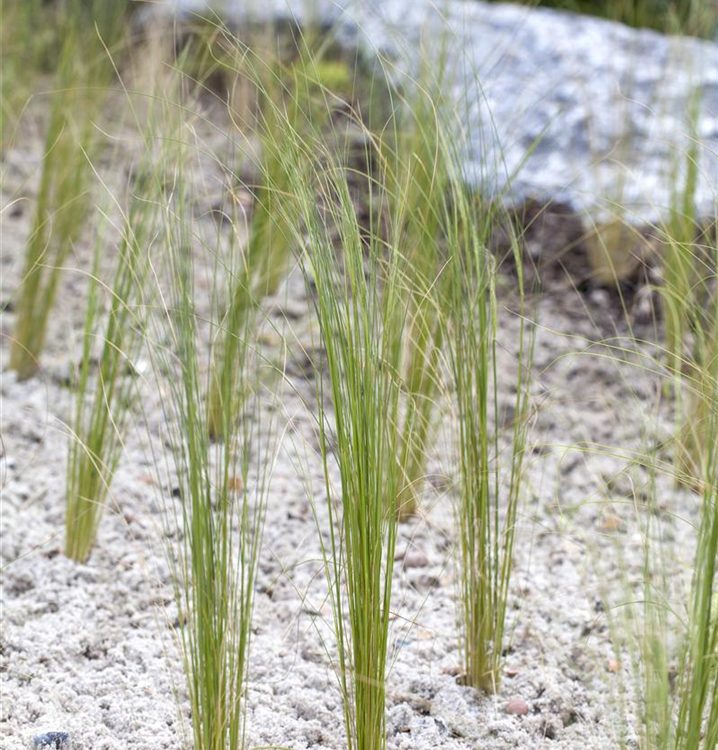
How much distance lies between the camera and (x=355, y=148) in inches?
147

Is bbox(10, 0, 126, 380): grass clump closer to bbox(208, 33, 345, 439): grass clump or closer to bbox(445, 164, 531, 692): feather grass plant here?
bbox(208, 33, 345, 439): grass clump

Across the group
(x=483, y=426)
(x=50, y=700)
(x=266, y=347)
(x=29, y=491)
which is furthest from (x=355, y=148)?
(x=50, y=700)

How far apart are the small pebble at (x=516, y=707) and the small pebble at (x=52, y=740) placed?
0.70m

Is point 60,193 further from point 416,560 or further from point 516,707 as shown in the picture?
point 516,707

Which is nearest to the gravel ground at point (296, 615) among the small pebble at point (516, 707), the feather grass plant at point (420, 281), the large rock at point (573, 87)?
the small pebble at point (516, 707)

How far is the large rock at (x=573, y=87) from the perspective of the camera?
330 centimetres

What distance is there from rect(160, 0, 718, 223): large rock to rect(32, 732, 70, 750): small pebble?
219cm

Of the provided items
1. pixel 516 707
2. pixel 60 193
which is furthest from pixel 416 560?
pixel 60 193

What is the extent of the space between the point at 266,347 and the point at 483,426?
1.40 metres

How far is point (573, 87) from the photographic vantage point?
149 inches

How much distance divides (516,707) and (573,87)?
271 cm

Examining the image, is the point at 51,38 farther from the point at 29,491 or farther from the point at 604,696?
the point at 604,696

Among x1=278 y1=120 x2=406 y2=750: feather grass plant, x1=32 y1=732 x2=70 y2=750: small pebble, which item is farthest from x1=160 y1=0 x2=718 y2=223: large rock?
x1=32 y1=732 x2=70 y2=750: small pebble

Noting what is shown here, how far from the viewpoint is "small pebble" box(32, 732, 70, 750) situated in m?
Result: 1.49
